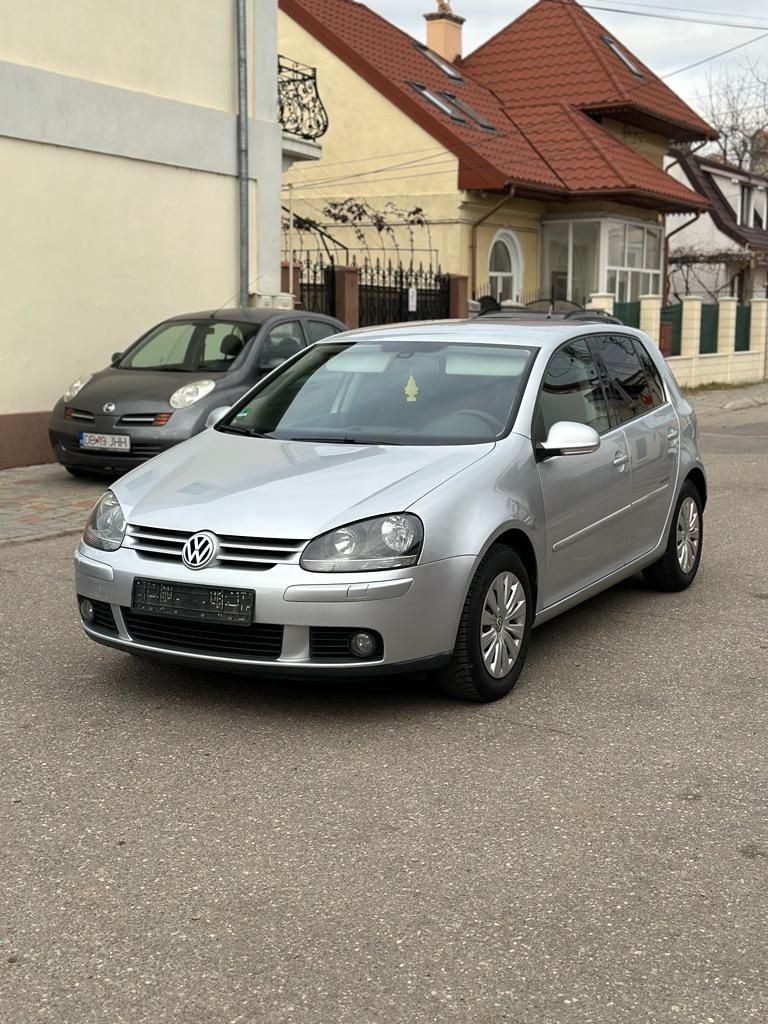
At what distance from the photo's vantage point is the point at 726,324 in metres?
29.5

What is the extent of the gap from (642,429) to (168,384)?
5.84m

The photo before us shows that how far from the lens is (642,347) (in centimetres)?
740

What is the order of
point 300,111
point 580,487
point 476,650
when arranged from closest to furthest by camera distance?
point 476,650 < point 580,487 < point 300,111

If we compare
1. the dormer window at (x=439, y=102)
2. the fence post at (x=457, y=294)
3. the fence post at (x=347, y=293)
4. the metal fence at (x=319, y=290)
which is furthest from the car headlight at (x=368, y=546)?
the dormer window at (x=439, y=102)

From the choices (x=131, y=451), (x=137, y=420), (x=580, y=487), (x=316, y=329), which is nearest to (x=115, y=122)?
(x=316, y=329)

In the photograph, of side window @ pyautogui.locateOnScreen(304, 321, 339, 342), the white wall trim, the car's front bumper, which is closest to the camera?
the car's front bumper

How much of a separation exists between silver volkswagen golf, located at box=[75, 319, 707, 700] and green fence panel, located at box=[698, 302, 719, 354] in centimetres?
2256

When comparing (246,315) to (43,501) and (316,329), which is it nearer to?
(316,329)

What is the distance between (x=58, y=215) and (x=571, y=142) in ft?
58.3

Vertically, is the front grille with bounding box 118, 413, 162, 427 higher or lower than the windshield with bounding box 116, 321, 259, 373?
lower

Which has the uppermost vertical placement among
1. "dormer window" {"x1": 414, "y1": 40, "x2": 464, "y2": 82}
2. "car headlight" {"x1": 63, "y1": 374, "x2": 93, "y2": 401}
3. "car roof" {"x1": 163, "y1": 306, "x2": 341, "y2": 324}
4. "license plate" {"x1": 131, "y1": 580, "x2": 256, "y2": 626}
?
"dormer window" {"x1": 414, "y1": 40, "x2": 464, "y2": 82}

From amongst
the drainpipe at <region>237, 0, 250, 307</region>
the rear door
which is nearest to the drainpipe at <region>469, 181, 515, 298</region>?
the drainpipe at <region>237, 0, 250, 307</region>

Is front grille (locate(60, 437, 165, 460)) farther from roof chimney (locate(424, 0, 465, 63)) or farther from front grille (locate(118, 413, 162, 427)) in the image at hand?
roof chimney (locate(424, 0, 465, 63))

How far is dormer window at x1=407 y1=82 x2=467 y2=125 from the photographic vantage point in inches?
1072
